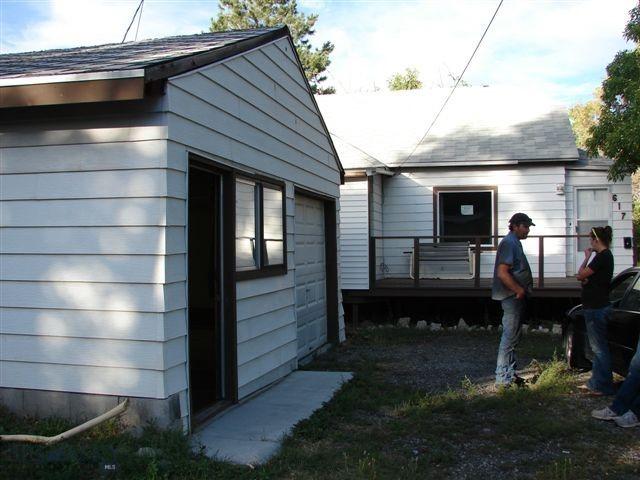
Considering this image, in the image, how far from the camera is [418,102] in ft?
53.0

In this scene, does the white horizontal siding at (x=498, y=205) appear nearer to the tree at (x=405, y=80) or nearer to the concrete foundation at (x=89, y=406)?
the concrete foundation at (x=89, y=406)

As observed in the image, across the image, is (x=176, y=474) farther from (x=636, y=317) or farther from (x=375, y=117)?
(x=375, y=117)

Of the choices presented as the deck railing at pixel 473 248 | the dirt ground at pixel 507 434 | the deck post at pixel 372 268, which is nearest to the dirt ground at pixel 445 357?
the dirt ground at pixel 507 434

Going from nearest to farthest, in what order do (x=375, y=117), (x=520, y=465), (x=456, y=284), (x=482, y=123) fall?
(x=520, y=465) → (x=456, y=284) → (x=482, y=123) → (x=375, y=117)

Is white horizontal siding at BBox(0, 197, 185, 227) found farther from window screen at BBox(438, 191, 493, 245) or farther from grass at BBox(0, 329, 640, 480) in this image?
window screen at BBox(438, 191, 493, 245)

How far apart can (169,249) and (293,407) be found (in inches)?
86.4

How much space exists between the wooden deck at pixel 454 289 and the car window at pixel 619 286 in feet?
14.3

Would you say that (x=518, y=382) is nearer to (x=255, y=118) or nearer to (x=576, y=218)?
(x=255, y=118)

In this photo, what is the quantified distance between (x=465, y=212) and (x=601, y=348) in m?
7.26

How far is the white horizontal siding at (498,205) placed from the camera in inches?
497

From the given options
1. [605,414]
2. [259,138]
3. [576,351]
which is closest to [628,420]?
[605,414]

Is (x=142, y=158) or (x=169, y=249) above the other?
(x=142, y=158)

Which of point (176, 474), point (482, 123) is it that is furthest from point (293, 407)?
point (482, 123)

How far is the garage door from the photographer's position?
833 centimetres
